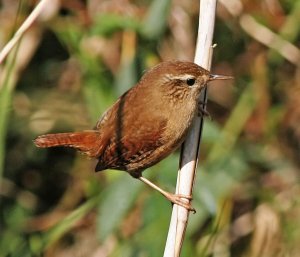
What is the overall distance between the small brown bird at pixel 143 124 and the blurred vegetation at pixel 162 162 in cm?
13

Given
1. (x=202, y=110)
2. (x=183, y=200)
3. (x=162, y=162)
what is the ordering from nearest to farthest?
(x=183, y=200) → (x=202, y=110) → (x=162, y=162)

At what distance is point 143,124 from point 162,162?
230 mm

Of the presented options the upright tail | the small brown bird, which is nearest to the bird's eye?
the small brown bird

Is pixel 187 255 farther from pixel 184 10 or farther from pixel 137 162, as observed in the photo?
pixel 184 10

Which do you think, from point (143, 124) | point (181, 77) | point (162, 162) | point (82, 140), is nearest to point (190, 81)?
point (181, 77)

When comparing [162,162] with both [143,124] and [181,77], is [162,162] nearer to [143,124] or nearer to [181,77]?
[143,124]

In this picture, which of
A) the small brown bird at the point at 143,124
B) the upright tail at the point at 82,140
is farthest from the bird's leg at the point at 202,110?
the upright tail at the point at 82,140

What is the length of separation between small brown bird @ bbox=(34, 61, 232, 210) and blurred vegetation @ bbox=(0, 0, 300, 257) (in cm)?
13

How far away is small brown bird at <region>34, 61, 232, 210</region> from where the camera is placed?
132 inches

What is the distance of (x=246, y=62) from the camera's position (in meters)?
4.68

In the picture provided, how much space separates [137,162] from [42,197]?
1.62 meters

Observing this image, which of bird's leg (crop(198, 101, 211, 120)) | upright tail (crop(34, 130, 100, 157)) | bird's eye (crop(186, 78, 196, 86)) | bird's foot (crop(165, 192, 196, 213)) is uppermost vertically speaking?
bird's eye (crop(186, 78, 196, 86))

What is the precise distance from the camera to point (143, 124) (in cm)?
350

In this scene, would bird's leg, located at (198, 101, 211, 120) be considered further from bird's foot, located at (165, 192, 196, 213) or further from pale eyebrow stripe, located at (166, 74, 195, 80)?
bird's foot, located at (165, 192, 196, 213)
